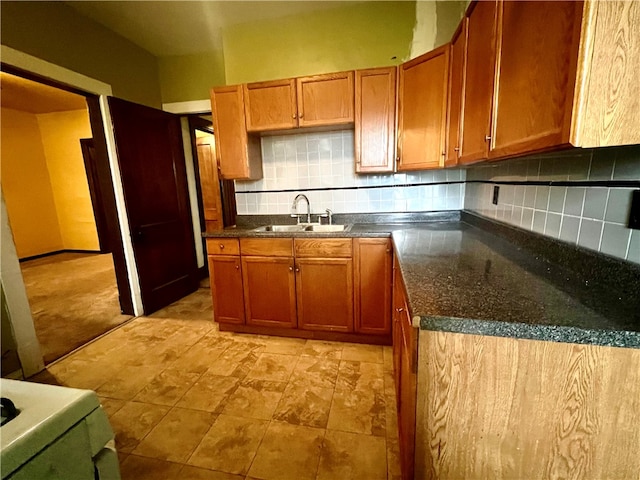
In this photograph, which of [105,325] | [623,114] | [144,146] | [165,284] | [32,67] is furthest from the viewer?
[165,284]

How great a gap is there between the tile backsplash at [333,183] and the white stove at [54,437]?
7.33 feet

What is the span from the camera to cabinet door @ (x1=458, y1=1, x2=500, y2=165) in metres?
1.17

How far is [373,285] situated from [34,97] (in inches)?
217

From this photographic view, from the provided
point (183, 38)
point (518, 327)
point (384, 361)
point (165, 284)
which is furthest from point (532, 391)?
point (183, 38)

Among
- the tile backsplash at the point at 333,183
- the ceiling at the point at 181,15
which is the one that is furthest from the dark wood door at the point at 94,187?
the tile backsplash at the point at 333,183

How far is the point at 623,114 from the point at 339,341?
2.05m

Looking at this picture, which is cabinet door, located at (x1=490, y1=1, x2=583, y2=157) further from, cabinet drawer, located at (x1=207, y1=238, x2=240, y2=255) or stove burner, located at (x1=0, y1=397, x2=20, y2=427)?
cabinet drawer, located at (x1=207, y1=238, x2=240, y2=255)

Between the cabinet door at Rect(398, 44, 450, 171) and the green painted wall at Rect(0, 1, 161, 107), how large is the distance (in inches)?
105

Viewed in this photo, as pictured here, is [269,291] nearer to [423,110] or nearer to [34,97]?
[423,110]

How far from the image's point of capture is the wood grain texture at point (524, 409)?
688 millimetres

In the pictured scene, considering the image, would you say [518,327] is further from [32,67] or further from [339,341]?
[32,67]

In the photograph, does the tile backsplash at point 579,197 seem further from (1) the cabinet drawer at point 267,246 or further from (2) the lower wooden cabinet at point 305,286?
(1) the cabinet drawer at point 267,246

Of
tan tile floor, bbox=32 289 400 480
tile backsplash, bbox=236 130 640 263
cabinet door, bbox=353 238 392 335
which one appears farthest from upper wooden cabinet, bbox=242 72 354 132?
tan tile floor, bbox=32 289 400 480

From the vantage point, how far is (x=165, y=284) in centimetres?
307
